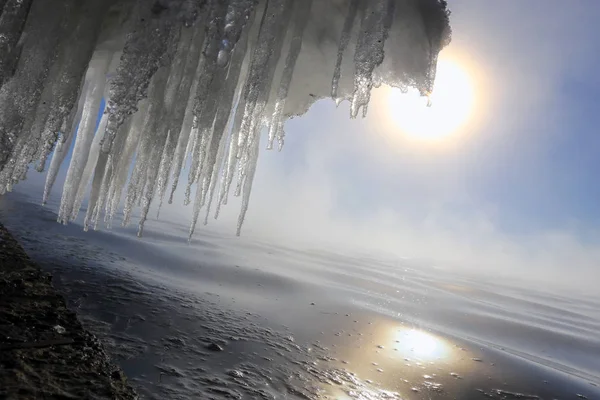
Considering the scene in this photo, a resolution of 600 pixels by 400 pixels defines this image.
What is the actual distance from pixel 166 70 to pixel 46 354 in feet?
11.5

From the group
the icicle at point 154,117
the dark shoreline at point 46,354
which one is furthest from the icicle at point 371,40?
the dark shoreline at point 46,354

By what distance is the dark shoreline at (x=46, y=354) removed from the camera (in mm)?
1711

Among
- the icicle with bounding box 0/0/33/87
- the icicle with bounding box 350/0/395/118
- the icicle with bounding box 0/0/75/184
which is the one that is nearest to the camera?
the icicle with bounding box 0/0/33/87

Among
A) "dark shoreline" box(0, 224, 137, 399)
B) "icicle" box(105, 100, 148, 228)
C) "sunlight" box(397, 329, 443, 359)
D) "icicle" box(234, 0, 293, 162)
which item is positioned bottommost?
"sunlight" box(397, 329, 443, 359)

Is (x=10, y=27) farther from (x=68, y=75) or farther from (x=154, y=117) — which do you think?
(x=154, y=117)

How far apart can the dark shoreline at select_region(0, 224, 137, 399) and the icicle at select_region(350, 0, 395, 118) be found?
4.42 m

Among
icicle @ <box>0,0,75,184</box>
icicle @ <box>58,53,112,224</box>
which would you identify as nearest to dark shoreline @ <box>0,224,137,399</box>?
icicle @ <box>0,0,75,184</box>

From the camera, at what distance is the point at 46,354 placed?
202 cm

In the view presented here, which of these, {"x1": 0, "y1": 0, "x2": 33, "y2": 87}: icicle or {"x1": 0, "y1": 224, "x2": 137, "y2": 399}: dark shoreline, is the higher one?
{"x1": 0, "y1": 0, "x2": 33, "y2": 87}: icicle

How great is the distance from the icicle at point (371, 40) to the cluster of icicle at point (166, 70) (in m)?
0.02

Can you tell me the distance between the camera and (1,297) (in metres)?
2.58

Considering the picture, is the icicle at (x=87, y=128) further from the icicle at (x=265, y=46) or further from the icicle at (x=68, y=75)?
the icicle at (x=265, y=46)

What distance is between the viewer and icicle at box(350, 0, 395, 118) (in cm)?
Answer: 448

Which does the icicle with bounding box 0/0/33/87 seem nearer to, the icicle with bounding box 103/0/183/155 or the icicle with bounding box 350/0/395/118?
the icicle with bounding box 103/0/183/155
